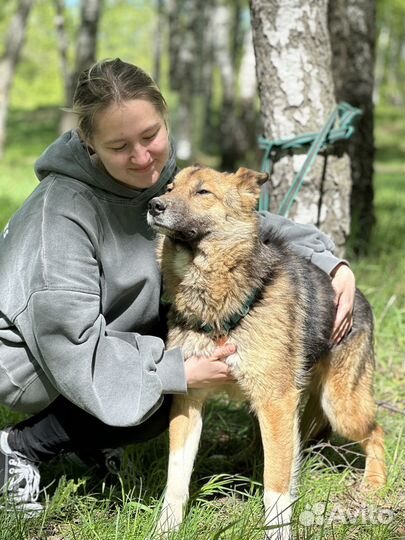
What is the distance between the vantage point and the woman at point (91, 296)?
2713mm

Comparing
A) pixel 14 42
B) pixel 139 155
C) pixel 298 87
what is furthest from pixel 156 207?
pixel 14 42

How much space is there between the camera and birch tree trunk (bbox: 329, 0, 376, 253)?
252 inches

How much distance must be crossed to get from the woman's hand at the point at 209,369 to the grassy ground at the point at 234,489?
0.54 metres

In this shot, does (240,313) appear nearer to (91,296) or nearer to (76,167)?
(91,296)

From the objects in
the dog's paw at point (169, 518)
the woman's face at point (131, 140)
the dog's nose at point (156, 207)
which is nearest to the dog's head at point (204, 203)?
the dog's nose at point (156, 207)

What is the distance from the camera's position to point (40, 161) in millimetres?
2996

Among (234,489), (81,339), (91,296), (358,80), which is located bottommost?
(234,489)

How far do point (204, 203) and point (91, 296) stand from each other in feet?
2.10

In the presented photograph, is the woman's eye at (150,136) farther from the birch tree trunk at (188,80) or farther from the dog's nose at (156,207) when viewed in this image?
the birch tree trunk at (188,80)

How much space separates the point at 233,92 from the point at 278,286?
1379 cm

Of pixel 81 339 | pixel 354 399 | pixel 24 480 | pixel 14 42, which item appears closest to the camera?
pixel 81 339

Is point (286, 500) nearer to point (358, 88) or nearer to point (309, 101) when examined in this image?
point (309, 101)

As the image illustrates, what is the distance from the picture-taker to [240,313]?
2930mm

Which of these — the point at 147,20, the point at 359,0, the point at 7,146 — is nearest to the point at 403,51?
the point at 147,20
